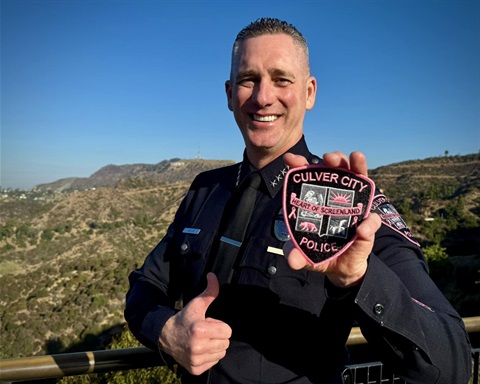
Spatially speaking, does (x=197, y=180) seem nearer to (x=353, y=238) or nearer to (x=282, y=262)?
(x=282, y=262)

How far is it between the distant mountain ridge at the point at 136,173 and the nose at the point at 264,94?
127048 mm

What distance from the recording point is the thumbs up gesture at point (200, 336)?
1.54 metres

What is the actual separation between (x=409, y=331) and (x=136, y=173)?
178164 mm

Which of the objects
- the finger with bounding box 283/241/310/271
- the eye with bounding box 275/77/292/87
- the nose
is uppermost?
the eye with bounding box 275/77/292/87

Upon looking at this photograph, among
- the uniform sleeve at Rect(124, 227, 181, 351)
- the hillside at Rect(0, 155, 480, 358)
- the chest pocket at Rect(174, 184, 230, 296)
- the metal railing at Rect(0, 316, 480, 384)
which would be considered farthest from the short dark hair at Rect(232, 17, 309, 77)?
the hillside at Rect(0, 155, 480, 358)

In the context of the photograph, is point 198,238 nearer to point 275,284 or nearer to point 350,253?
point 275,284

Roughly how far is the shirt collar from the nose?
0.27 metres

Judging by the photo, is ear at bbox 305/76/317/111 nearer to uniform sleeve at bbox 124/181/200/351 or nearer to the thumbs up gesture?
uniform sleeve at bbox 124/181/200/351

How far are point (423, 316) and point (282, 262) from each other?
1.99 feet

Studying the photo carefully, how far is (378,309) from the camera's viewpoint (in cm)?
130

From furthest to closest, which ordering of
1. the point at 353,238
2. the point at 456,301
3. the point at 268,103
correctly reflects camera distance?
1. the point at 456,301
2. the point at 268,103
3. the point at 353,238

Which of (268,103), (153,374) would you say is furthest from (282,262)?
(153,374)

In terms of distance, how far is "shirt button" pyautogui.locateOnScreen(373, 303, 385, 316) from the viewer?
130 cm

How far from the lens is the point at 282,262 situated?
5.83ft
